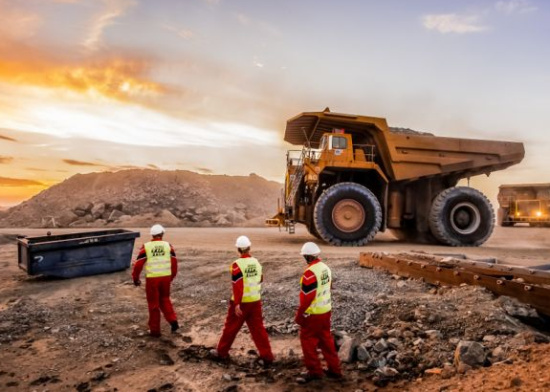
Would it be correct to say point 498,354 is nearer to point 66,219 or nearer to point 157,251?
point 157,251

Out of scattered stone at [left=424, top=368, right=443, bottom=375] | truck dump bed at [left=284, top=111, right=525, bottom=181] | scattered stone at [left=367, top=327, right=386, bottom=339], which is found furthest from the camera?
truck dump bed at [left=284, top=111, right=525, bottom=181]

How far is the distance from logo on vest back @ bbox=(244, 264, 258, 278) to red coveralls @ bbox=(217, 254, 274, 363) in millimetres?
79

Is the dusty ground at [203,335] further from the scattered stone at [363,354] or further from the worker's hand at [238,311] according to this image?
the worker's hand at [238,311]

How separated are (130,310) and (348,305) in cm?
333

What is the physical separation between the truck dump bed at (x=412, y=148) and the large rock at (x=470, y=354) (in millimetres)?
9222

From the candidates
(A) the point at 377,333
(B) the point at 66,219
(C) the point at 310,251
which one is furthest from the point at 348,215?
(B) the point at 66,219

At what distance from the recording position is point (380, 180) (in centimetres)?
1341

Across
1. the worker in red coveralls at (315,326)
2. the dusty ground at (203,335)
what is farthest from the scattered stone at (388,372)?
the worker in red coveralls at (315,326)

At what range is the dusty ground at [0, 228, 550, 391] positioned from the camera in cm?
418

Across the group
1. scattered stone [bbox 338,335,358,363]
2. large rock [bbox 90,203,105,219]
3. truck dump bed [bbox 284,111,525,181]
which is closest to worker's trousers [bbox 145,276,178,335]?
scattered stone [bbox 338,335,358,363]

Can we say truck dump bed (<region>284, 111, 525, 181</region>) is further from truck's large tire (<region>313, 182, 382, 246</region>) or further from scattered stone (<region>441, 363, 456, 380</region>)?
scattered stone (<region>441, 363, 456, 380</region>)

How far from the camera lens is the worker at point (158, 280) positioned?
5672 mm

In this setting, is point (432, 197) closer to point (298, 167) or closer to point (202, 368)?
point (298, 167)

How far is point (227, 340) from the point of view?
485 cm
